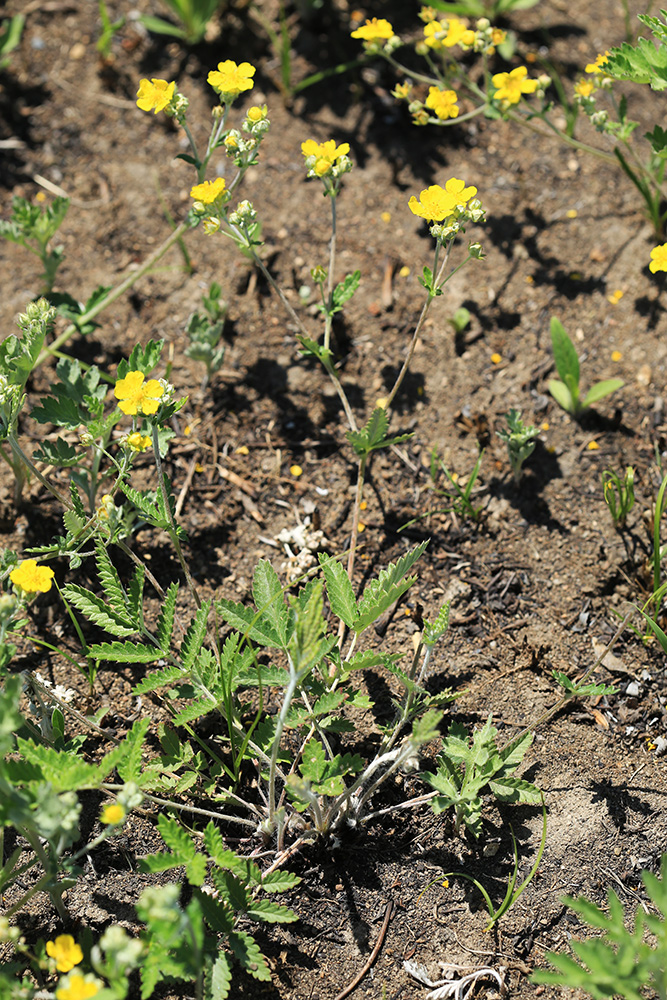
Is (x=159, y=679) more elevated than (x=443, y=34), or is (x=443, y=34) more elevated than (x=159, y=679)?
(x=443, y=34)

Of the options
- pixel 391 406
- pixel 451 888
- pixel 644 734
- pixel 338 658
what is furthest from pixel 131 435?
pixel 644 734

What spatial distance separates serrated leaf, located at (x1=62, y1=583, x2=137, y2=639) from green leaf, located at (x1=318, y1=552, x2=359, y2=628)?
668 mm

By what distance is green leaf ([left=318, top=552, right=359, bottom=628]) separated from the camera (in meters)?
2.56

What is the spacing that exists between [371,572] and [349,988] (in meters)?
1.44

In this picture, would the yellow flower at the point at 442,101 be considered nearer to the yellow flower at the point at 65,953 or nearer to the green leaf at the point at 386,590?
the green leaf at the point at 386,590

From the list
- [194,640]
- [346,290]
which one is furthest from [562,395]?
[194,640]

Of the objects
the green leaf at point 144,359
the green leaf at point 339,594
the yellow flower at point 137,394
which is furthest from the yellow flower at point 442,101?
the green leaf at point 339,594

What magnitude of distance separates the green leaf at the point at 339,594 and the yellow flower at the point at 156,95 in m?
1.77

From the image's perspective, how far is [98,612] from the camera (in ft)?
8.62

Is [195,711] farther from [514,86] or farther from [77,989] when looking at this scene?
[514,86]

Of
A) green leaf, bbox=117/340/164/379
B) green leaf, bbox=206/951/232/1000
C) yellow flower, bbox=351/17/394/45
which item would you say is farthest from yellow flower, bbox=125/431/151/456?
yellow flower, bbox=351/17/394/45

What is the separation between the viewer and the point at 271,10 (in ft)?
13.9

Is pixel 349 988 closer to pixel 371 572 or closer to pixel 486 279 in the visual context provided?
→ pixel 371 572

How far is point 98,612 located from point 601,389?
220cm
